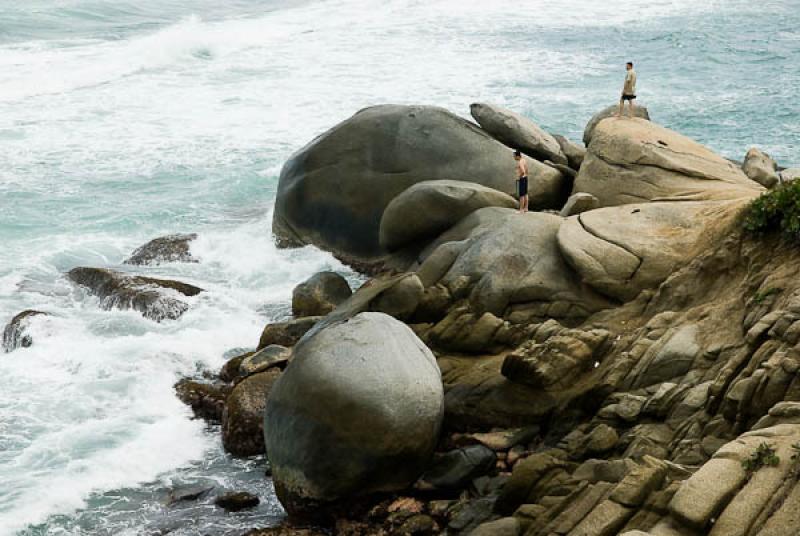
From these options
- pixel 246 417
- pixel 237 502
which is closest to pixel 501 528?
pixel 237 502

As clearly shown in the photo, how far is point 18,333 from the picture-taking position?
2367 centimetres

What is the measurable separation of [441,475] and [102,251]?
15.7 meters

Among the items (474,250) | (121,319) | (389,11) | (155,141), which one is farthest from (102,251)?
(389,11)

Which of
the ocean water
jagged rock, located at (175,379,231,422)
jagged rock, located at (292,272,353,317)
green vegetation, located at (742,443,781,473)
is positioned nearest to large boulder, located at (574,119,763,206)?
jagged rock, located at (292,272,353,317)

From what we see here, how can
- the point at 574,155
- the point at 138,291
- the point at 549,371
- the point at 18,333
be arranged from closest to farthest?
the point at 549,371 → the point at 18,333 → the point at 138,291 → the point at 574,155

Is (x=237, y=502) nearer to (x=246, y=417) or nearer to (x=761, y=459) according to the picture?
→ (x=246, y=417)

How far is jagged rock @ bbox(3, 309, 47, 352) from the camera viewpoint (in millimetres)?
23469

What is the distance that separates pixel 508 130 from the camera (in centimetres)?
2695

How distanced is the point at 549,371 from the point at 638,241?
3.71m

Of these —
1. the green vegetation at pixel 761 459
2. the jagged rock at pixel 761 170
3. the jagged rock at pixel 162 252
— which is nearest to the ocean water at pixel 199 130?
the jagged rock at pixel 162 252

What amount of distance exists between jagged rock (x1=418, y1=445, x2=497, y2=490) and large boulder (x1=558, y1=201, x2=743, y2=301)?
417 cm

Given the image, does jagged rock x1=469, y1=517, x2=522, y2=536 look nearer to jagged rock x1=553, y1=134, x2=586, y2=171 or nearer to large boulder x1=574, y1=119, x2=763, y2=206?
large boulder x1=574, y1=119, x2=763, y2=206

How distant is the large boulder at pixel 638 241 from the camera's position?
1916cm

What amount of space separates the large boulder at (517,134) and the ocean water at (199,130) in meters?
5.17
